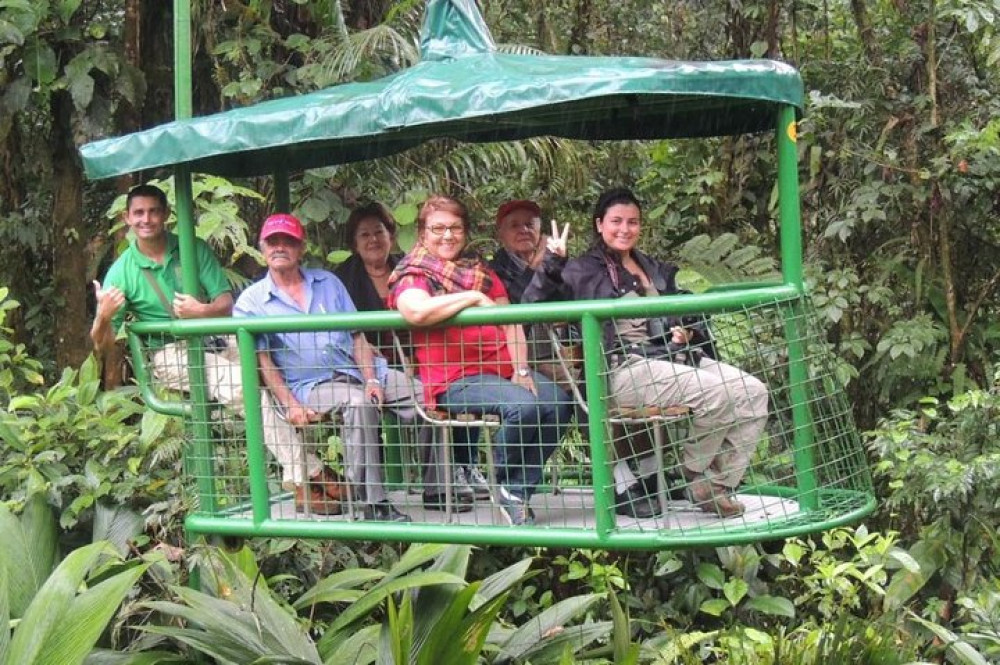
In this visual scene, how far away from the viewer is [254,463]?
4250mm

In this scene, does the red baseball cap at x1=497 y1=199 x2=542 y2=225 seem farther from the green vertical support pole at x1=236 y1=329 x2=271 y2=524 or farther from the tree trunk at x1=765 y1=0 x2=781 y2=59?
the tree trunk at x1=765 y1=0 x2=781 y2=59

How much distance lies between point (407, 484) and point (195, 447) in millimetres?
978

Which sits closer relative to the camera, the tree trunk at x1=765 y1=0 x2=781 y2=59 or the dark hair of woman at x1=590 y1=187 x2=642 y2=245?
the dark hair of woman at x1=590 y1=187 x2=642 y2=245

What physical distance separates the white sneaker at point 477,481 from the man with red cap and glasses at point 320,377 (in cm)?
25

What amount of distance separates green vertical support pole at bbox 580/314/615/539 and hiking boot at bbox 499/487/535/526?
0.36 meters

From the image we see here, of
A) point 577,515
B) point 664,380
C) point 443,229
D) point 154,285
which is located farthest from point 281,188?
point 664,380

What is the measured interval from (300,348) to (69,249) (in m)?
4.88

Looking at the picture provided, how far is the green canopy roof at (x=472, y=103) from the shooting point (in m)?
3.83

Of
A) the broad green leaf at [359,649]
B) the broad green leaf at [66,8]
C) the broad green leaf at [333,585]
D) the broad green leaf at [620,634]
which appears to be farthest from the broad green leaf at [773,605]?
the broad green leaf at [66,8]

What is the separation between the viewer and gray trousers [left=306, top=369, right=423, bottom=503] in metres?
4.20

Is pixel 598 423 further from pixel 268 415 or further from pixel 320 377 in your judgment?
pixel 268 415

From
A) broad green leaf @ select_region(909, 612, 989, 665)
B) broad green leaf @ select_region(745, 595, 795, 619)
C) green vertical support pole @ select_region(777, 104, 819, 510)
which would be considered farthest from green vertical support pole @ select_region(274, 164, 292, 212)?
broad green leaf @ select_region(909, 612, 989, 665)

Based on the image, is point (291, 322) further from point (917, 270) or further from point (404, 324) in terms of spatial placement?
point (917, 270)

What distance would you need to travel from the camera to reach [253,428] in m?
4.25
